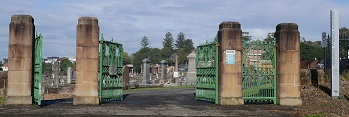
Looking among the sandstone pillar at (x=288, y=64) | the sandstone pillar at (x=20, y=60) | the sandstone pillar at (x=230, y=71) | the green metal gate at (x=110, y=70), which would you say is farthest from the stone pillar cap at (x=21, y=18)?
the sandstone pillar at (x=288, y=64)

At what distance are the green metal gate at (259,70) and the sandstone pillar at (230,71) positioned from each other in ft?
1.78

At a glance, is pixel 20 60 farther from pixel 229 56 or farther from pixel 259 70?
pixel 259 70

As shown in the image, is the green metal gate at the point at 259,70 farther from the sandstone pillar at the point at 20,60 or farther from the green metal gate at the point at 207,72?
the sandstone pillar at the point at 20,60

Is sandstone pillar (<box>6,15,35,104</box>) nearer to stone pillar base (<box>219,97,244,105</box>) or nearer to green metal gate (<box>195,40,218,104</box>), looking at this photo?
green metal gate (<box>195,40,218,104</box>)

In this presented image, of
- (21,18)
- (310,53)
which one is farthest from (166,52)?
(21,18)

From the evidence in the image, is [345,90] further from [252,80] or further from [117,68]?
[117,68]

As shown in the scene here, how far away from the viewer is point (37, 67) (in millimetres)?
14953

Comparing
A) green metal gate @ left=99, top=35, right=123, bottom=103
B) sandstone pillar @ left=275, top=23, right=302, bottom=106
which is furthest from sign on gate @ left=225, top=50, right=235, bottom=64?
green metal gate @ left=99, top=35, right=123, bottom=103

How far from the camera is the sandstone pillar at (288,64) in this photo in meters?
15.7

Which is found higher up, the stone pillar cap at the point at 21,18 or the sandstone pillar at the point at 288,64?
the stone pillar cap at the point at 21,18

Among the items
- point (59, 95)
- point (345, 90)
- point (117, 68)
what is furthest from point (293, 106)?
point (59, 95)

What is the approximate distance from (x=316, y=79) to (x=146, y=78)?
20.9m

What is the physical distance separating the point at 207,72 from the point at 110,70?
387cm

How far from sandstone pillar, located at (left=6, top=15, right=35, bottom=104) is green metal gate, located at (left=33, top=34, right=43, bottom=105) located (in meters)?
0.22
